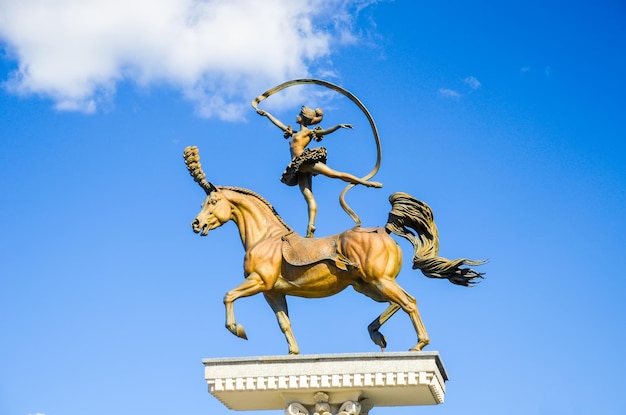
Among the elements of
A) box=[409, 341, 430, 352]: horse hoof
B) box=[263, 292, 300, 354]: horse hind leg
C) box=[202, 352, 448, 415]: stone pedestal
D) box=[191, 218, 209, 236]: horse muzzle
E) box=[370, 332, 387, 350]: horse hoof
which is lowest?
box=[202, 352, 448, 415]: stone pedestal

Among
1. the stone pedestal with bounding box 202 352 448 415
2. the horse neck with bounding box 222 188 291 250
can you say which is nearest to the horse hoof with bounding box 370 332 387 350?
the stone pedestal with bounding box 202 352 448 415

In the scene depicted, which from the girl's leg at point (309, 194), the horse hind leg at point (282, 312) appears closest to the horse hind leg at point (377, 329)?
the horse hind leg at point (282, 312)

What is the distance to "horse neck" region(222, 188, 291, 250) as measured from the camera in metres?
15.5

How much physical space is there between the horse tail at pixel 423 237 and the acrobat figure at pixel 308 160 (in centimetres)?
51

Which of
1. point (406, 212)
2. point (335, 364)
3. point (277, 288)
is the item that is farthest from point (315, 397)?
point (406, 212)

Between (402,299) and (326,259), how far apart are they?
1.03 meters

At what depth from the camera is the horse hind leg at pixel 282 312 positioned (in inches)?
595

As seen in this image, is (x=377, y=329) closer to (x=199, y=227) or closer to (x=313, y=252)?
(x=313, y=252)

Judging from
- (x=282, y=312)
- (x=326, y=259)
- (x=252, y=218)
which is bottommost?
(x=282, y=312)

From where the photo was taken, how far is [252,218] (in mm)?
15617

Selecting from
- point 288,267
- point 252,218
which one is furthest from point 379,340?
point 252,218

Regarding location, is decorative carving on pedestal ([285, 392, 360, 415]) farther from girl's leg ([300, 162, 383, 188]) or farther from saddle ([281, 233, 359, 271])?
girl's leg ([300, 162, 383, 188])

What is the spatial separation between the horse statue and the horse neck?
1cm

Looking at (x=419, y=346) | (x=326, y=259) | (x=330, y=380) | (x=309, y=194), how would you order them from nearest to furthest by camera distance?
(x=330, y=380) → (x=419, y=346) → (x=326, y=259) → (x=309, y=194)
